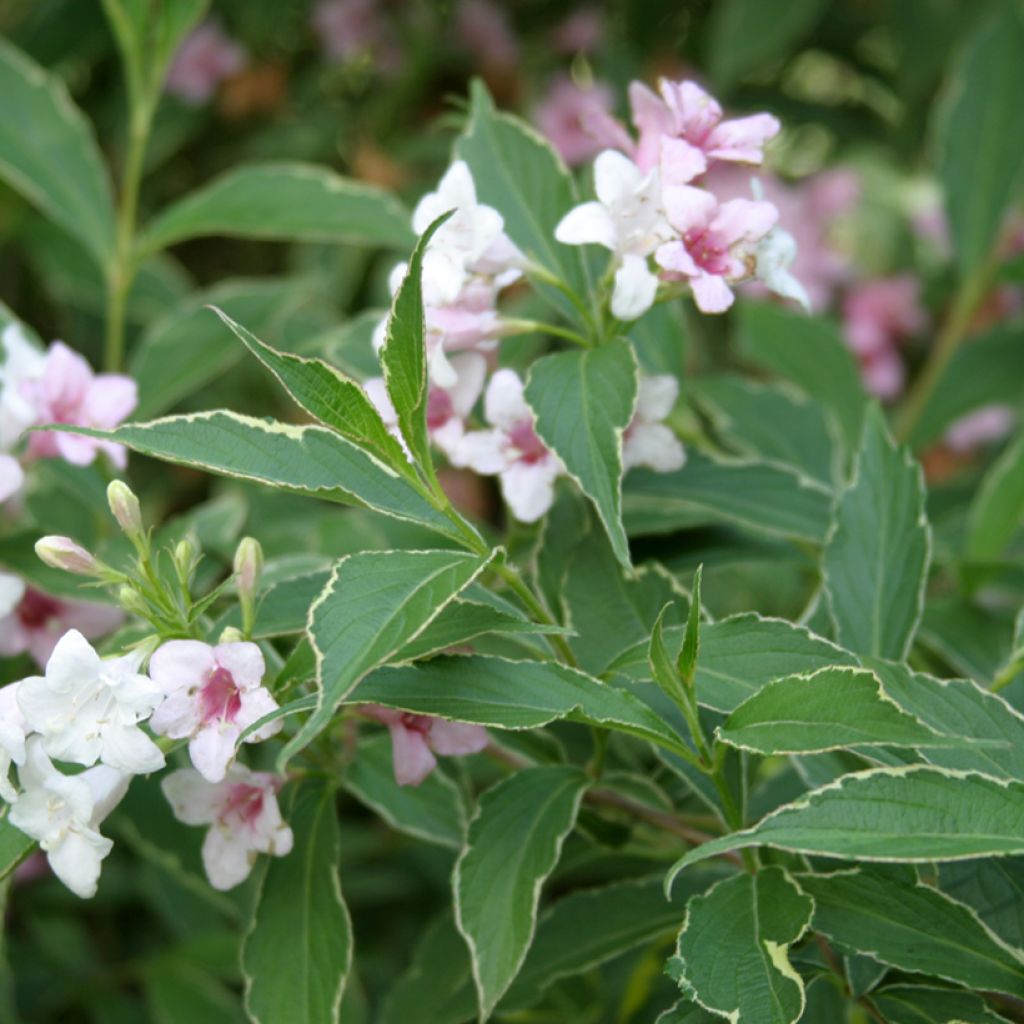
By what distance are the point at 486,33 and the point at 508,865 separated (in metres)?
1.34

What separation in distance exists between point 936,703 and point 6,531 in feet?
2.15

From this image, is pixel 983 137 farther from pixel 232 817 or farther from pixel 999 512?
pixel 232 817

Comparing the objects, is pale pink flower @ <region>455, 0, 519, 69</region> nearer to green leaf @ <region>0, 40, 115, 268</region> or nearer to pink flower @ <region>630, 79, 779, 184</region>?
green leaf @ <region>0, 40, 115, 268</region>

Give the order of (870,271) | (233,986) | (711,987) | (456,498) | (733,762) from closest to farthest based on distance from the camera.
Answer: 1. (711,987)
2. (733,762)
3. (233,986)
4. (456,498)
5. (870,271)

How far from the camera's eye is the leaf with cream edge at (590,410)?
69cm

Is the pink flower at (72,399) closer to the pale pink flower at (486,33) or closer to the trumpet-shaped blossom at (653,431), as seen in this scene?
the trumpet-shaped blossom at (653,431)

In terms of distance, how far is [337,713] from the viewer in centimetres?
69

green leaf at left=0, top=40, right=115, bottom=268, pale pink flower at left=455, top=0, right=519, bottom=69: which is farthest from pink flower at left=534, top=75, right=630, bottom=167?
green leaf at left=0, top=40, right=115, bottom=268

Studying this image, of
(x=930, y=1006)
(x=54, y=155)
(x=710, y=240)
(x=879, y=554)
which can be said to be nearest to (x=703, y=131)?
(x=710, y=240)

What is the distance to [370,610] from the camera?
587mm

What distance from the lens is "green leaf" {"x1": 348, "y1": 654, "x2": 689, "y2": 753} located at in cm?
63

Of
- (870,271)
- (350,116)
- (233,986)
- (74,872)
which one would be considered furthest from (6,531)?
(870,271)

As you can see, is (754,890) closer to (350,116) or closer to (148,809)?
(148,809)

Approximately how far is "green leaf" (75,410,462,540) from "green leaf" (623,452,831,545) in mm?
247
